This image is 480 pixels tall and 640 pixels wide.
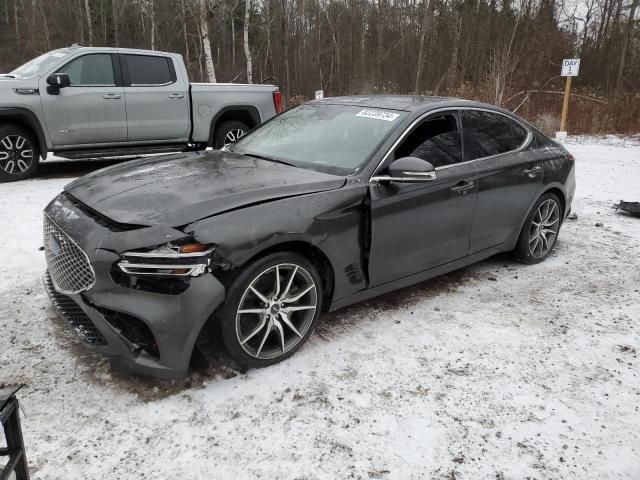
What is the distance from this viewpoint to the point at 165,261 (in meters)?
2.56

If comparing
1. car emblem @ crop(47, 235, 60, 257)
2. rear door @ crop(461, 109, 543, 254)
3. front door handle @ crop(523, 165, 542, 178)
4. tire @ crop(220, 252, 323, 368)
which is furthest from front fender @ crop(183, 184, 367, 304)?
front door handle @ crop(523, 165, 542, 178)

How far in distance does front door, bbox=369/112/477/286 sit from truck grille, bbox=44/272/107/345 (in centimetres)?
170

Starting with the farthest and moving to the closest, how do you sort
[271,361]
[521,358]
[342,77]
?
1. [342,77]
2. [521,358]
3. [271,361]

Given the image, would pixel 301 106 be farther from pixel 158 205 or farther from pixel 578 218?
pixel 578 218

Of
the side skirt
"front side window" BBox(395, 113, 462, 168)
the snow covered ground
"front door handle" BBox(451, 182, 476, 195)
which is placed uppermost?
"front side window" BBox(395, 113, 462, 168)

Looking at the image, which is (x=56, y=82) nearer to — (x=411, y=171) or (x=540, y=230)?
(x=411, y=171)

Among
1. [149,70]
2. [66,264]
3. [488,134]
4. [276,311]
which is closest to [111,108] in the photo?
[149,70]

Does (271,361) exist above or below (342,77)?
below

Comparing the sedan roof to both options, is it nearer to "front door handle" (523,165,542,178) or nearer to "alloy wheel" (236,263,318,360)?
"front door handle" (523,165,542,178)

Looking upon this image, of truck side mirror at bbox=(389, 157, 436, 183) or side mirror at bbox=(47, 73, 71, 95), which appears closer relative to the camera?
truck side mirror at bbox=(389, 157, 436, 183)

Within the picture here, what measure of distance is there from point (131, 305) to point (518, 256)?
367cm

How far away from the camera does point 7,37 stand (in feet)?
118

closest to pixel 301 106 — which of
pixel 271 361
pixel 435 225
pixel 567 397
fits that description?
pixel 435 225

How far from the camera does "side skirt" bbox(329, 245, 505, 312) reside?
133 inches
